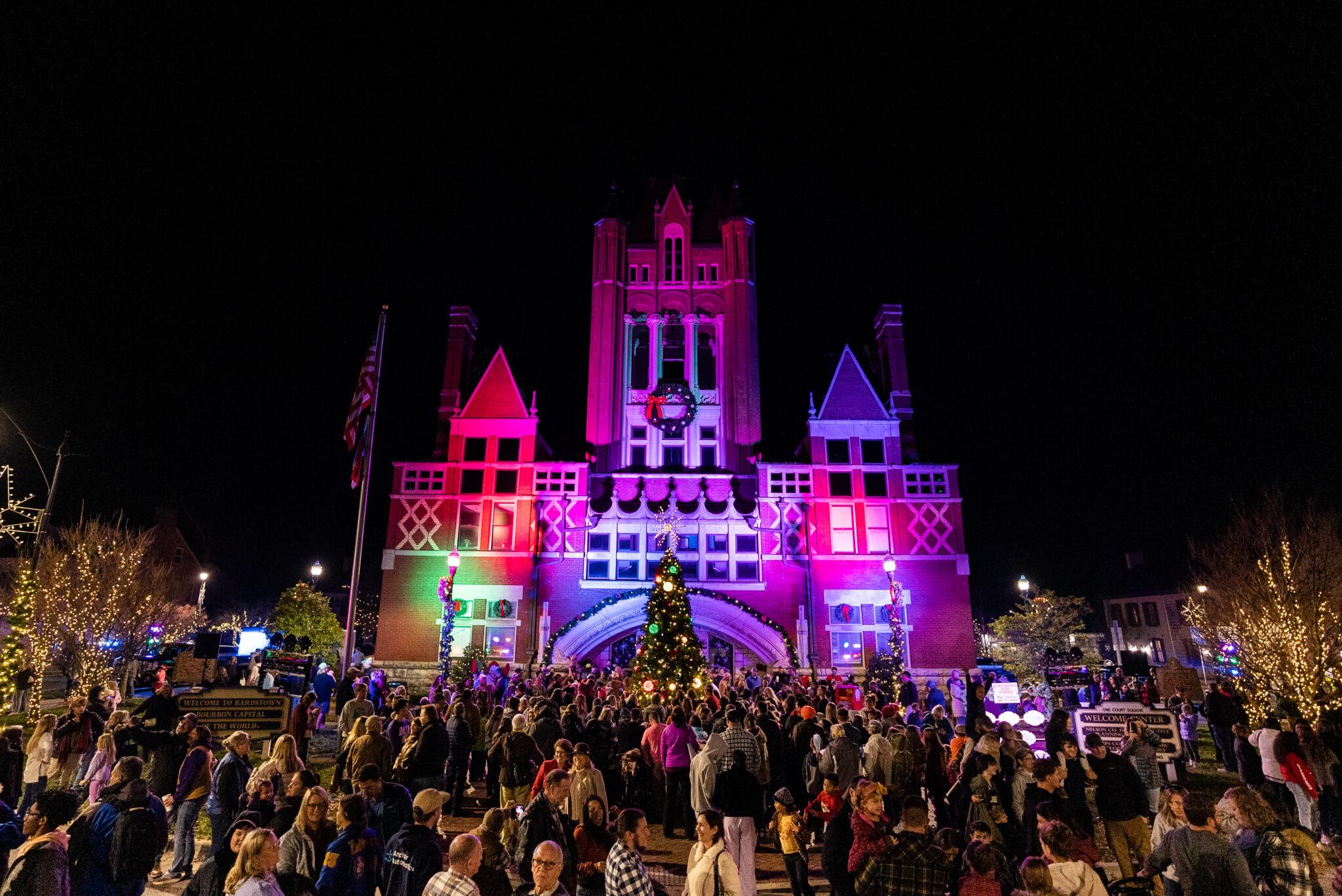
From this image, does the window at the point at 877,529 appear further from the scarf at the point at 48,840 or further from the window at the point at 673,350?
the scarf at the point at 48,840

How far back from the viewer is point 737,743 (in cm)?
1050

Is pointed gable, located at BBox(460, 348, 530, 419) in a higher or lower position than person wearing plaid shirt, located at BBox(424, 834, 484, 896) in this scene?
higher

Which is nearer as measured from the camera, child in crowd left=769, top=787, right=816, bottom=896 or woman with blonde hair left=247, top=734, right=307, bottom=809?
woman with blonde hair left=247, top=734, right=307, bottom=809

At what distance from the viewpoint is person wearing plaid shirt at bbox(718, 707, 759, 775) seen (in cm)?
988

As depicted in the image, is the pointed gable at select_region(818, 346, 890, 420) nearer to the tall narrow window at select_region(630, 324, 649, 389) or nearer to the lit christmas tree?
the tall narrow window at select_region(630, 324, 649, 389)

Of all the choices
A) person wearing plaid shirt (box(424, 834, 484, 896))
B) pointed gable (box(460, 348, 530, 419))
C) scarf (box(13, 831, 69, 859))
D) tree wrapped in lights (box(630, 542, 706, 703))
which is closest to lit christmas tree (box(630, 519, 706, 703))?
tree wrapped in lights (box(630, 542, 706, 703))

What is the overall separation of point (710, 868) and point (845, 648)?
30.3 meters

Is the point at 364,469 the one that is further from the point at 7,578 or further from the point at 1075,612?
the point at 1075,612

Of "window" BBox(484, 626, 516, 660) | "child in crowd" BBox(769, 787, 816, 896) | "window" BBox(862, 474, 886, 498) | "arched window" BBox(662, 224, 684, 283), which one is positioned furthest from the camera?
"arched window" BBox(662, 224, 684, 283)

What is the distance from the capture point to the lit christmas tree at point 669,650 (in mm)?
23531

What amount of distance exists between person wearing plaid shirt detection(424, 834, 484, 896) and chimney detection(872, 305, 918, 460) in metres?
35.3

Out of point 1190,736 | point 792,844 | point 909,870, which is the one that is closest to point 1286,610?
point 1190,736

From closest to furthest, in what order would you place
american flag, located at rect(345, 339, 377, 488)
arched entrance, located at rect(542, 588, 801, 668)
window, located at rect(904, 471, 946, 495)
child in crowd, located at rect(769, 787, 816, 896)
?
child in crowd, located at rect(769, 787, 816, 896), american flag, located at rect(345, 339, 377, 488), arched entrance, located at rect(542, 588, 801, 668), window, located at rect(904, 471, 946, 495)

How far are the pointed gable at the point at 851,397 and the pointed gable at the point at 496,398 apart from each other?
15.8m
